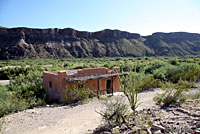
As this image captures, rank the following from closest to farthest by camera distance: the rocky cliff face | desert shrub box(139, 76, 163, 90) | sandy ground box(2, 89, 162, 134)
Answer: sandy ground box(2, 89, 162, 134)
desert shrub box(139, 76, 163, 90)
the rocky cliff face

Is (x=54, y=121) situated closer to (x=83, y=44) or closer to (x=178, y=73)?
(x=178, y=73)

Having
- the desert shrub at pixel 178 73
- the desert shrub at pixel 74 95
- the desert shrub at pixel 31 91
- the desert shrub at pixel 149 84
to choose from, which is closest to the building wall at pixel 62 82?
the desert shrub at pixel 74 95

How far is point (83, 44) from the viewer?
70812 mm

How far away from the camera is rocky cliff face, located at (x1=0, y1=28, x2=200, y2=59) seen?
60.8 m

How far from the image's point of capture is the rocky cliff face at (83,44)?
60.8 meters

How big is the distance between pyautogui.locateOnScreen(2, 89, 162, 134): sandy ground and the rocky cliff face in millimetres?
55539

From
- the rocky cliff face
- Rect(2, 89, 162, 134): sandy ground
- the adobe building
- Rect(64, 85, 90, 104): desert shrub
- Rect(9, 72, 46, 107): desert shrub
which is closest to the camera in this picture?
Rect(2, 89, 162, 134): sandy ground

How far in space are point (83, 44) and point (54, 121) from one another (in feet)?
212

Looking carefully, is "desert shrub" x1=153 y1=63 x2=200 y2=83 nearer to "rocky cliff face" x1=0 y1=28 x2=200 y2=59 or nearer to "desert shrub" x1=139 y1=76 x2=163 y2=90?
"desert shrub" x1=139 y1=76 x2=163 y2=90

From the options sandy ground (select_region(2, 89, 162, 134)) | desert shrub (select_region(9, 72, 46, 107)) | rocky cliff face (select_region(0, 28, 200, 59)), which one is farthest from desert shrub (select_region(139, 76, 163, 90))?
rocky cliff face (select_region(0, 28, 200, 59))

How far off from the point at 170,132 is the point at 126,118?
189 centimetres

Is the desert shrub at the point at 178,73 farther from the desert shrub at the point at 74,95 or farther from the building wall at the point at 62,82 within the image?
the desert shrub at the point at 74,95

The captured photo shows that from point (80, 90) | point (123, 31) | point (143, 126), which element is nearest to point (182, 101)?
point (143, 126)

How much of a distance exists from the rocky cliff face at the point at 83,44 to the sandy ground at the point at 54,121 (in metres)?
55.5
